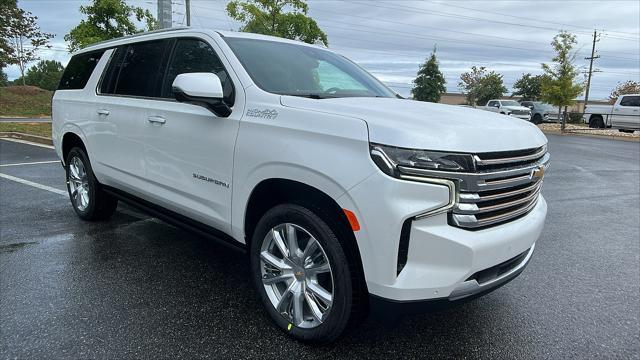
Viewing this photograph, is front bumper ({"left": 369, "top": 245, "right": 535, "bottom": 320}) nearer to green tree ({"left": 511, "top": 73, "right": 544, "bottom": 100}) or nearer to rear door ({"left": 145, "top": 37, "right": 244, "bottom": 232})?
rear door ({"left": 145, "top": 37, "right": 244, "bottom": 232})

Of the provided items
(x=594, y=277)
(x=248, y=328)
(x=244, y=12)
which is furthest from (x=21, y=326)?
(x=244, y=12)

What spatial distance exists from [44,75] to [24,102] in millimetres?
56258

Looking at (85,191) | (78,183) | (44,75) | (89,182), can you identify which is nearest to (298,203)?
(89,182)

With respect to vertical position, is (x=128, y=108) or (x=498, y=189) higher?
(x=128, y=108)

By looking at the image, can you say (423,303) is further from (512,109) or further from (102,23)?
(512,109)

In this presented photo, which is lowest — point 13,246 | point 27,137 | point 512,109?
point 27,137

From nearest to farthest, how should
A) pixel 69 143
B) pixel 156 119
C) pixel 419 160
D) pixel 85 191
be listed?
pixel 419 160 < pixel 156 119 < pixel 85 191 < pixel 69 143

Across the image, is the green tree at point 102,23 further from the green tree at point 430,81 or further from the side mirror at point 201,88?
the green tree at point 430,81

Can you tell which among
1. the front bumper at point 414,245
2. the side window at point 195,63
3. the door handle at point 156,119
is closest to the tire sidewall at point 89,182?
the door handle at point 156,119

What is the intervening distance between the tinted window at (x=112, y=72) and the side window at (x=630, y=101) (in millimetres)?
27259

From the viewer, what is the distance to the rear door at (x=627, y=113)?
24.0 metres

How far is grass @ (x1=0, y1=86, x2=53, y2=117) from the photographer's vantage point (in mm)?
30250

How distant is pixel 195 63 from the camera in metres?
3.52

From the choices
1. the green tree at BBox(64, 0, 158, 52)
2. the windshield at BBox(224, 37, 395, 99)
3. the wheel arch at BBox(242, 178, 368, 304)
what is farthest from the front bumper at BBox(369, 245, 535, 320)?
the green tree at BBox(64, 0, 158, 52)
